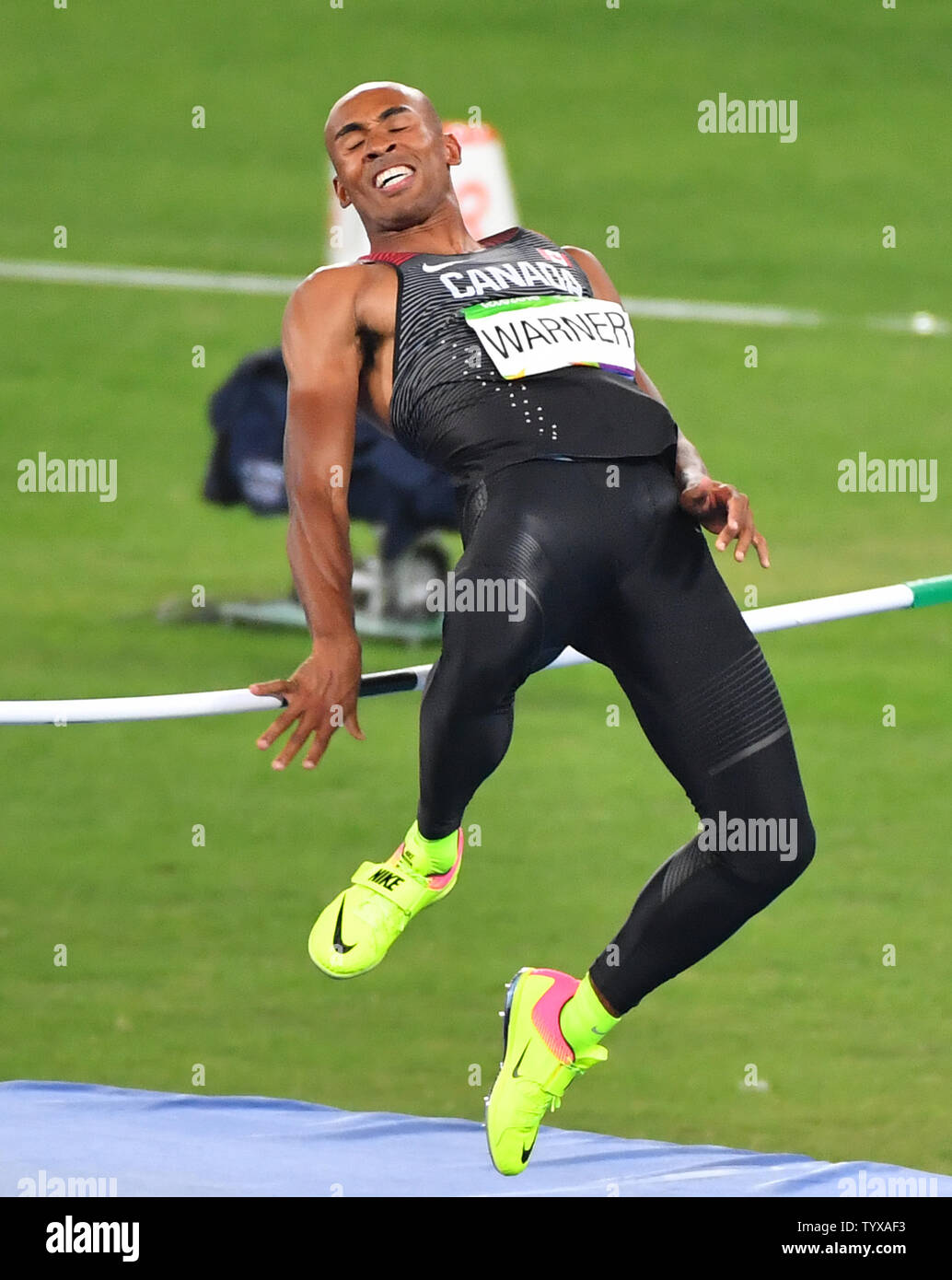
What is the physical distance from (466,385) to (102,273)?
484 inches

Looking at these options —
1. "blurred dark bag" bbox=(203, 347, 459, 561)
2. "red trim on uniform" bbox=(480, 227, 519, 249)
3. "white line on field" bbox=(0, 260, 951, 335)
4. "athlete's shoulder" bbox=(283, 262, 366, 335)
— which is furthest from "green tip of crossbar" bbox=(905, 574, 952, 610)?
"white line on field" bbox=(0, 260, 951, 335)

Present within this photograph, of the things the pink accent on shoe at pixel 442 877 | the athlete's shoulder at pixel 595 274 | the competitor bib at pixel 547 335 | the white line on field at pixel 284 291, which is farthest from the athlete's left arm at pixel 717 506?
the white line on field at pixel 284 291

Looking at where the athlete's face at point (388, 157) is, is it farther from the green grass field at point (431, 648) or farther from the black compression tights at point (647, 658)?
the green grass field at point (431, 648)

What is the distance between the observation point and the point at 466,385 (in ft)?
12.6

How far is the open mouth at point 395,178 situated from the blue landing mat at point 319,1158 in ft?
6.11

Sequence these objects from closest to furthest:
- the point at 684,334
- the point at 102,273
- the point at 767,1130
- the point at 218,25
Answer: the point at 767,1130 → the point at 684,334 → the point at 102,273 → the point at 218,25

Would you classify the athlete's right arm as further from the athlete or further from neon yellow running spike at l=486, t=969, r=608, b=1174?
neon yellow running spike at l=486, t=969, r=608, b=1174

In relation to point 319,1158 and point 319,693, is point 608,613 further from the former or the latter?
point 319,1158

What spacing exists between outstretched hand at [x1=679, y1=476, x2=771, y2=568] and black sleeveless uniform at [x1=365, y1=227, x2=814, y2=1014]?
0.04m

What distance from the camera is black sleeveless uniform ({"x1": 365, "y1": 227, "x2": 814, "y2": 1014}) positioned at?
3.69 m

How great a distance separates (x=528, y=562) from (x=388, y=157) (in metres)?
0.85

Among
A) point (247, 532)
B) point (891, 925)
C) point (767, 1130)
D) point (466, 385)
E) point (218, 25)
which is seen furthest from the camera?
point (218, 25)

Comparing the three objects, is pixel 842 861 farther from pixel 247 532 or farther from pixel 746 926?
pixel 247 532

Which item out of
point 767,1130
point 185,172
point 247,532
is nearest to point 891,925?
point 767,1130
